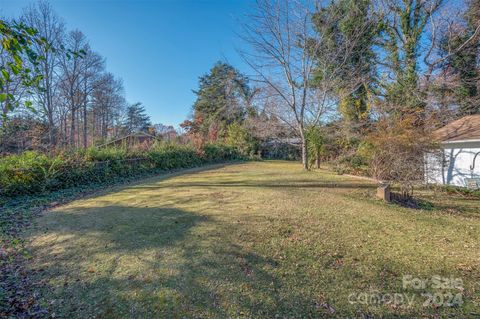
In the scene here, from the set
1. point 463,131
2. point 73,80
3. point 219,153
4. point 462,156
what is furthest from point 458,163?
point 73,80

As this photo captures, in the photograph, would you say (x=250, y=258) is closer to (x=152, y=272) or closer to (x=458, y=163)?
(x=152, y=272)

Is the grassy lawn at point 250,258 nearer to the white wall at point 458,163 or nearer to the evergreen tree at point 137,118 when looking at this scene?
the white wall at point 458,163

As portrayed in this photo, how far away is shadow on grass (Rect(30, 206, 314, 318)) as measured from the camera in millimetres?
2371

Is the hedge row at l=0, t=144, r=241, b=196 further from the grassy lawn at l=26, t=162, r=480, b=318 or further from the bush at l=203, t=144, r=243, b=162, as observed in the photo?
the bush at l=203, t=144, r=243, b=162

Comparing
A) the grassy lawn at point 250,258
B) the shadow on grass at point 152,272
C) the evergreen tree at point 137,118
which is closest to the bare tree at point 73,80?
the evergreen tree at point 137,118

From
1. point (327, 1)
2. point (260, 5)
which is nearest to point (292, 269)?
point (260, 5)

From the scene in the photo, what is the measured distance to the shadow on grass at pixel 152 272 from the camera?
237 centimetres

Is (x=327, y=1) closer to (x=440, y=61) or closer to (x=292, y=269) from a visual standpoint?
(x=440, y=61)

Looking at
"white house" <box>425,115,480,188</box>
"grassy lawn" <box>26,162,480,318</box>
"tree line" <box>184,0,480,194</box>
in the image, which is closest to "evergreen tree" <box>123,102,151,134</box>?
"tree line" <box>184,0,480,194</box>

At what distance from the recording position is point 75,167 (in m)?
8.54

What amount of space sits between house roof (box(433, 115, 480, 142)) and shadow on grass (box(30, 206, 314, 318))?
9.69 meters

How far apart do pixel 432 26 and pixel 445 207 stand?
12508 millimetres

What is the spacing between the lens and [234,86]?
26453mm

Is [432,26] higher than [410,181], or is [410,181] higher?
[432,26]
